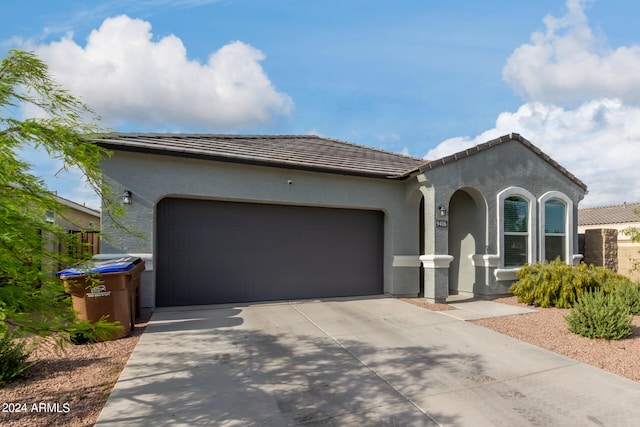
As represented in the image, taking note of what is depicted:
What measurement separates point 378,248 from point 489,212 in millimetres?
3262

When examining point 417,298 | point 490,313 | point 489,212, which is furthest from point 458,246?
point 490,313

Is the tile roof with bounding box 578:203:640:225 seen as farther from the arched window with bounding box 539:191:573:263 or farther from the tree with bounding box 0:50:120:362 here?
the tree with bounding box 0:50:120:362

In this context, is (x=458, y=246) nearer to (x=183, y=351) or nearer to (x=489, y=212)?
(x=489, y=212)

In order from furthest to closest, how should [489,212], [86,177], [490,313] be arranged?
[489,212] → [490,313] → [86,177]

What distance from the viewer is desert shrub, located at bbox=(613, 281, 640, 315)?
7.85 m

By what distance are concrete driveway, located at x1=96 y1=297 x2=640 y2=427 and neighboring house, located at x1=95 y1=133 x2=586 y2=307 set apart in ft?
7.15

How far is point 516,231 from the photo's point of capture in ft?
34.3

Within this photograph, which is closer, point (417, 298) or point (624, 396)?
point (624, 396)

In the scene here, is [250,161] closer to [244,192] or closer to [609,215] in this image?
[244,192]

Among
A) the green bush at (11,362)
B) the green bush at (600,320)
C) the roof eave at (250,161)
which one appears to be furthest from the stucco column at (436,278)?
the green bush at (11,362)

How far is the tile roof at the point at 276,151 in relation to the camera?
792 centimetres

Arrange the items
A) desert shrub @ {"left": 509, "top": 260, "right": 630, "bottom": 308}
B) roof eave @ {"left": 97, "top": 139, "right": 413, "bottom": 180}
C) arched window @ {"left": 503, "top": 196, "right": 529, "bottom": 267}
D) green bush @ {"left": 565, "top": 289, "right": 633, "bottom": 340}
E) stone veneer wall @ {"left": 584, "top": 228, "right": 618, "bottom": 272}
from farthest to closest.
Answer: stone veneer wall @ {"left": 584, "top": 228, "right": 618, "bottom": 272}
arched window @ {"left": 503, "top": 196, "right": 529, "bottom": 267}
desert shrub @ {"left": 509, "top": 260, "right": 630, "bottom": 308}
roof eave @ {"left": 97, "top": 139, "right": 413, "bottom": 180}
green bush @ {"left": 565, "top": 289, "right": 633, "bottom": 340}

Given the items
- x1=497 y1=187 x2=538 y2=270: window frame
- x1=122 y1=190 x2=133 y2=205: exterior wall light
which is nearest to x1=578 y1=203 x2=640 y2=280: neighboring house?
x1=497 y1=187 x2=538 y2=270: window frame

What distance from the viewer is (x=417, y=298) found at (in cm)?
993
